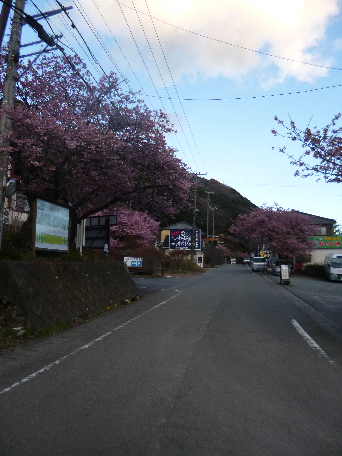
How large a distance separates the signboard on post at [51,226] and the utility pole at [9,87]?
1546 millimetres

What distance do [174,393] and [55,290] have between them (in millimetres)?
6172

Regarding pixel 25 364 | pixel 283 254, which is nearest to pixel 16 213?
pixel 25 364

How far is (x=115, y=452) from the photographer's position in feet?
11.1

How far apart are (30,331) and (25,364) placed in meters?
2.13

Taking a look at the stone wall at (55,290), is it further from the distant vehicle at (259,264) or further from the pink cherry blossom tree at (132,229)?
the distant vehicle at (259,264)

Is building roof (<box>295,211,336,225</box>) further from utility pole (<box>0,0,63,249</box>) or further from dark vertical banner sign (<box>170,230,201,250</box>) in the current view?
utility pole (<box>0,0,63,249</box>)

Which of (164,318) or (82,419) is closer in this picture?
(82,419)

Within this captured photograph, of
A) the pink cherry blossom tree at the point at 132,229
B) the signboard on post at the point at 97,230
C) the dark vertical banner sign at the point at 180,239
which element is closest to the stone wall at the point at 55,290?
the signboard on post at the point at 97,230

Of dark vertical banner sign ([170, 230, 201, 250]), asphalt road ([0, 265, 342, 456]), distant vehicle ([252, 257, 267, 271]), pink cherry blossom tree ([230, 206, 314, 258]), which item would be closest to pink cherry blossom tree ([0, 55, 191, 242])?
asphalt road ([0, 265, 342, 456])

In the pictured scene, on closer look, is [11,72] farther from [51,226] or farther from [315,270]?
[315,270]

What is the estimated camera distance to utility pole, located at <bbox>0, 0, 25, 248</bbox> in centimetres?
966

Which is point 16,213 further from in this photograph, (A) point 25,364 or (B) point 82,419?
(B) point 82,419

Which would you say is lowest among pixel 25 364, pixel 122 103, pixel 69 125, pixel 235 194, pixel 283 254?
pixel 25 364

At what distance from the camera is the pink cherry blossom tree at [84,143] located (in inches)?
474
